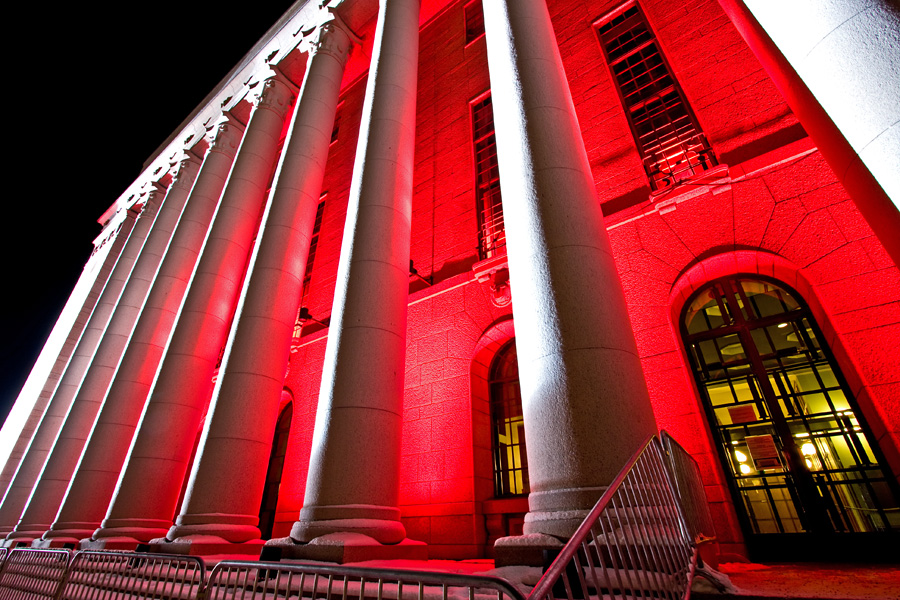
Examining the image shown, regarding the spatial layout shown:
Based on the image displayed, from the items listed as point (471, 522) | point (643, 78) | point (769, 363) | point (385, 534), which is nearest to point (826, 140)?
point (769, 363)

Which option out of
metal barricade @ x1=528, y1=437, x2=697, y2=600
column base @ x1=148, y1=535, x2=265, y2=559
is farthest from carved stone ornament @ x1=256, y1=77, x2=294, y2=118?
metal barricade @ x1=528, y1=437, x2=697, y2=600

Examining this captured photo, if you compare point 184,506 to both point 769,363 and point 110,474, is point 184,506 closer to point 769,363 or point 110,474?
point 110,474

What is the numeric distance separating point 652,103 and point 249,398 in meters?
11.7

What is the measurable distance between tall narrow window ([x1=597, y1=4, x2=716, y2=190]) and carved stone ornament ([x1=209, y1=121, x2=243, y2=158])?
1409cm

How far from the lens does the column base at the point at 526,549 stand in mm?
4078

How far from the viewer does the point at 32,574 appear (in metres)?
7.46

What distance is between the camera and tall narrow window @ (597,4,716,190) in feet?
33.0

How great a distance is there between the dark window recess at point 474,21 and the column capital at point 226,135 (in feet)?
32.9

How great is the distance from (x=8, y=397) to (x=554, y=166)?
4752 cm

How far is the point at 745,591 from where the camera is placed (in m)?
3.66

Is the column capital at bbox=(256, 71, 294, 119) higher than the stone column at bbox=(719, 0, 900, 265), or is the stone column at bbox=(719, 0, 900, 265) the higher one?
the column capital at bbox=(256, 71, 294, 119)

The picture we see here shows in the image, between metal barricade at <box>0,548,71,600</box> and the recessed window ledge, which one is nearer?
metal barricade at <box>0,548,71,600</box>

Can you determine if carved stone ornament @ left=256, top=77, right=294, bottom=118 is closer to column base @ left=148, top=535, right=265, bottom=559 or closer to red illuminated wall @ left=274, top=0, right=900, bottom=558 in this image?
red illuminated wall @ left=274, top=0, right=900, bottom=558

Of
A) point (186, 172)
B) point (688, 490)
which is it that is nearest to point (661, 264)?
point (688, 490)
